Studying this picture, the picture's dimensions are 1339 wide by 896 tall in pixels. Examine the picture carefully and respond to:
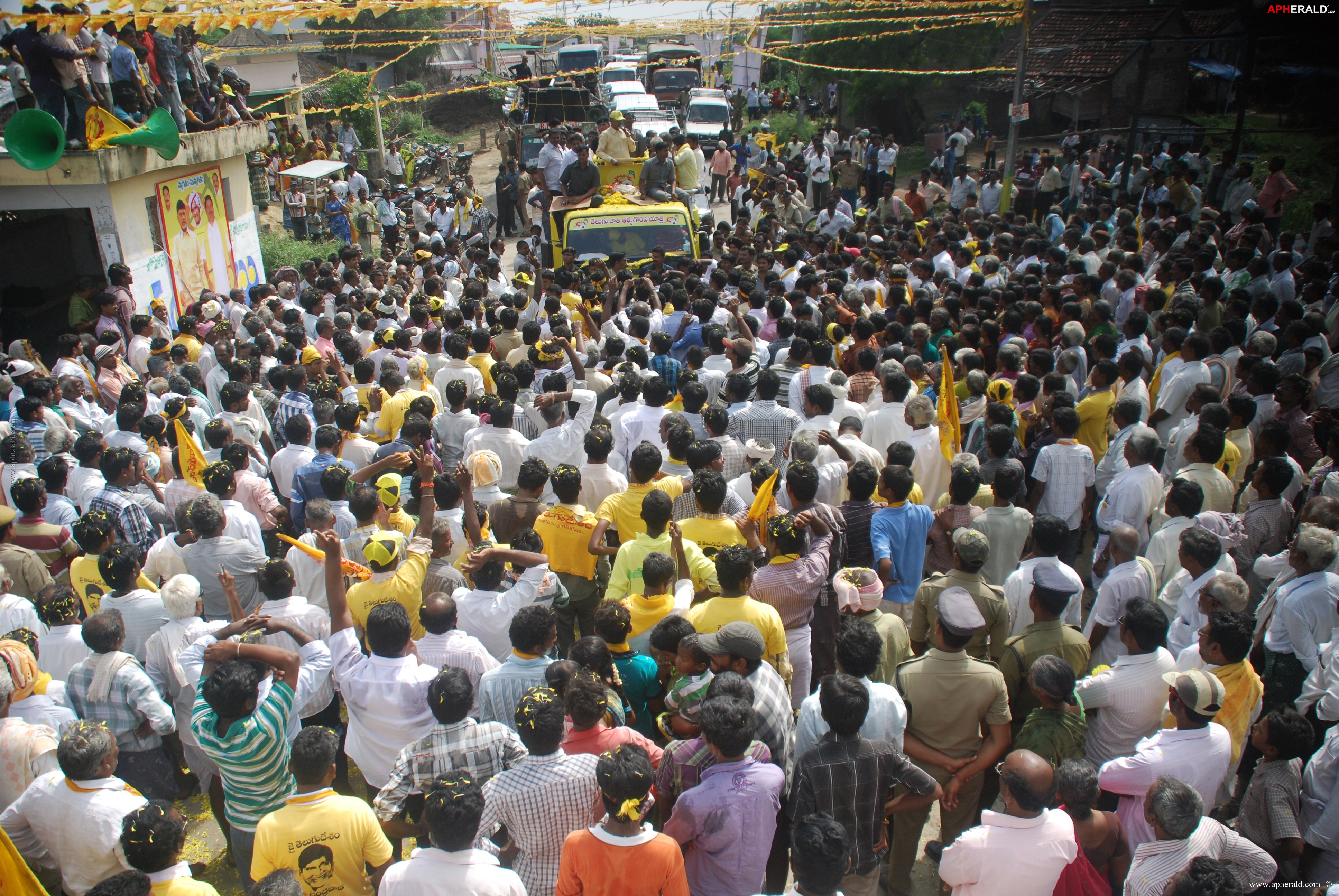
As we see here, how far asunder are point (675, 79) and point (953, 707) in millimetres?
31686

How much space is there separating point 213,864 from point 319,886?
1930mm

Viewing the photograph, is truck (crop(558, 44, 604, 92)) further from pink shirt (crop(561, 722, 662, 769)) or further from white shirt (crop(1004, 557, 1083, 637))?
pink shirt (crop(561, 722, 662, 769))

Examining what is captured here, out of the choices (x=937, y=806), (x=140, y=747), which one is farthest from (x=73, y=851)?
(x=937, y=806)

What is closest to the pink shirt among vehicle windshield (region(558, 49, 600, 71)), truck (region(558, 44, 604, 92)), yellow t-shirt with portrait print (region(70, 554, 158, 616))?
Result: yellow t-shirt with portrait print (region(70, 554, 158, 616))

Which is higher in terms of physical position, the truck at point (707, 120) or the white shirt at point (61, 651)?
the truck at point (707, 120)

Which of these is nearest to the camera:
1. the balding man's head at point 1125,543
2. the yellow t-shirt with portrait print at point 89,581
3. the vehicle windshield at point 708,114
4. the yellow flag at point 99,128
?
the balding man's head at point 1125,543

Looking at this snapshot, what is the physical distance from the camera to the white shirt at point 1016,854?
308cm

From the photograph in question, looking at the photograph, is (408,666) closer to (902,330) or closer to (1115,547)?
(1115,547)

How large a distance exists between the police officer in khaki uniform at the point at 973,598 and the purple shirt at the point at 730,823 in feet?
4.49

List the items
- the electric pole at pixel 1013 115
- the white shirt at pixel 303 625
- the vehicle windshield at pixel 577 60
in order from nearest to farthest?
the white shirt at pixel 303 625 < the electric pole at pixel 1013 115 < the vehicle windshield at pixel 577 60

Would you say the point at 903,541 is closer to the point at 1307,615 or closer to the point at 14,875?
the point at 1307,615

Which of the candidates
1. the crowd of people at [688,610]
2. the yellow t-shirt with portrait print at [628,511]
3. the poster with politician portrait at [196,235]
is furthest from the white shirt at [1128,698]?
the poster with politician portrait at [196,235]

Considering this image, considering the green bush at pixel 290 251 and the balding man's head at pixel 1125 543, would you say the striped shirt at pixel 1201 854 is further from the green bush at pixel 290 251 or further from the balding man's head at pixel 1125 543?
the green bush at pixel 290 251

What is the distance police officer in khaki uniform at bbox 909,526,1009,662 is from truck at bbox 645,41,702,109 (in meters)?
27.6
